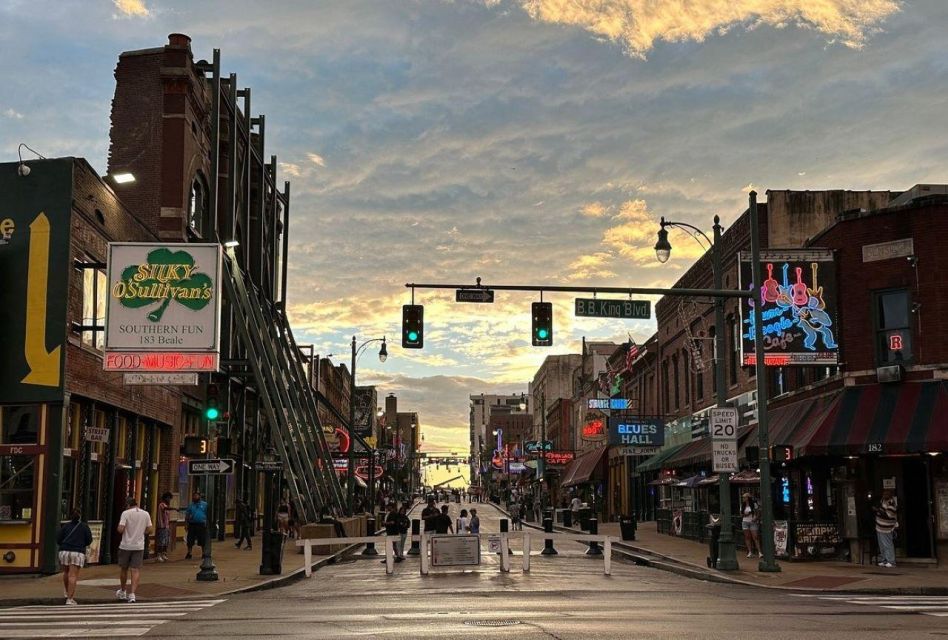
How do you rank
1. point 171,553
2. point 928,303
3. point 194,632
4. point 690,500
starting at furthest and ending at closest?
point 690,500 < point 171,553 < point 928,303 < point 194,632

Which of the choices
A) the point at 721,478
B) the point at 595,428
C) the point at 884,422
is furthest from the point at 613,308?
the point at 595,428

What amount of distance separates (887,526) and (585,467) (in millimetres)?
43806

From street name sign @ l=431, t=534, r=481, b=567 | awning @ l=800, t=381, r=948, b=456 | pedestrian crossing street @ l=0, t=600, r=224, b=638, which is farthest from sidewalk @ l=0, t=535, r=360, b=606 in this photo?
awning @ l=800, t=381, r=948, b=456

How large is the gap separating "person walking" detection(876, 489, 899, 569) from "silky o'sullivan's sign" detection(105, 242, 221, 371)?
1647 cm

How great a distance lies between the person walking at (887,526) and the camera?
963 inches

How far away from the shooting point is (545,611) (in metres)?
15.9

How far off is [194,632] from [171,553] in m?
Answer: 19.3

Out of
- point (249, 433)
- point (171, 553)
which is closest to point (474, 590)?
point (171, 553)

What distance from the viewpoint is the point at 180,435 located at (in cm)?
3556

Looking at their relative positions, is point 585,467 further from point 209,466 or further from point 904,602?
point 904,602

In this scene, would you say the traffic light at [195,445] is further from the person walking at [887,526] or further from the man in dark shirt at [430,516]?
the person walking at [887,526]

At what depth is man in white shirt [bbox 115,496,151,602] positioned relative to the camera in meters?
18.7

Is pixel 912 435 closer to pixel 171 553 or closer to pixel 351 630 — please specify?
pixel 351 630

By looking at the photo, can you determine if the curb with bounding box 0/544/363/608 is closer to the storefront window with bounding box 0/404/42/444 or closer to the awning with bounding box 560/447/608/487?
the storefront window with bounding box 0/404/42/444
